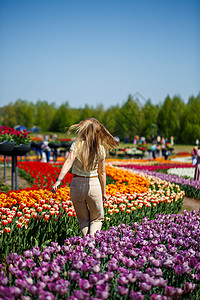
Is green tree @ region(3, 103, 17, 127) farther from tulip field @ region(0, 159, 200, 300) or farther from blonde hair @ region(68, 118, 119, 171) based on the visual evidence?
blonde hair @ region(68, 118, 119, 171)

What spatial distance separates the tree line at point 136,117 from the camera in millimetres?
19172

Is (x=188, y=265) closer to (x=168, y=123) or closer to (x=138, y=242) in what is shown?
(x=138, y=242)

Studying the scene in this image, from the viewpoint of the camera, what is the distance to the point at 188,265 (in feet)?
9.61

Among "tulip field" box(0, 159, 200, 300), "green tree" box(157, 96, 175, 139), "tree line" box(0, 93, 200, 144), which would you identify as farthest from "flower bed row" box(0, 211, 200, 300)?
"green tree" box(157, 96, 175, 139)

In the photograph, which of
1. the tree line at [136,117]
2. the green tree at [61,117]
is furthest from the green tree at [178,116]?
the green tree at [61,117]

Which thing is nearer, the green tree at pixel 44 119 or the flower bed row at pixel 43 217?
the flower bed row at pixel 43 217

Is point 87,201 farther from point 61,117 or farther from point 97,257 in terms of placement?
point 61,117

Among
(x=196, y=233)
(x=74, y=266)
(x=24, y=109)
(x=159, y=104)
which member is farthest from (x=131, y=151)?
(x=24, y=109)

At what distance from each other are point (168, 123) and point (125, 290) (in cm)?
4188

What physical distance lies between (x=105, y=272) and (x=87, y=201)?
1236mm

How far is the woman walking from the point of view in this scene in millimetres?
3725

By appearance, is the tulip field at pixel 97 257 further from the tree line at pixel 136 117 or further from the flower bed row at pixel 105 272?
the tree line at pixel 136 117

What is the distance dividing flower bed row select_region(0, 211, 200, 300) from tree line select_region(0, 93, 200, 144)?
4716 mm

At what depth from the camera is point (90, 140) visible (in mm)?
3758
